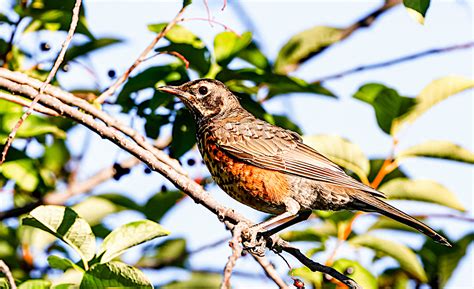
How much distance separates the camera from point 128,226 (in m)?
4.05

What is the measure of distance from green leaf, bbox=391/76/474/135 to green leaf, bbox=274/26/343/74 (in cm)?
125

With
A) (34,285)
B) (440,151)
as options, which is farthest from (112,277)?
(440,151)

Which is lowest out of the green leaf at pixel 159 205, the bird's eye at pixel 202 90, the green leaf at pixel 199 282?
the green leaf at pixel 199 282

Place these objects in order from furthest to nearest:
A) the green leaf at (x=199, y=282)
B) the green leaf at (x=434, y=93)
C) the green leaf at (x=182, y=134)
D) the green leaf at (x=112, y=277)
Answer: the green leaf at (x=199, y=282) < the green leaf at (x=434, y=93) < the green leaf at (x=182, y=134) < the green leaf at (x=112, y=277)

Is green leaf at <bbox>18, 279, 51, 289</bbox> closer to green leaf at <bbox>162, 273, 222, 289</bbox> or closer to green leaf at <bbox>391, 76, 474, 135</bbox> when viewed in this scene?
green leaf at <bbox>162, 273, 222, 289</bbox>

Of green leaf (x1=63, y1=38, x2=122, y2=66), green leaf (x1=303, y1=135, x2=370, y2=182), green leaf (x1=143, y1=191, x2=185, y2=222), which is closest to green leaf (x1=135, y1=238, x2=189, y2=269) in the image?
green leaf (x1=143, y1=191, x2=185, y2=222)

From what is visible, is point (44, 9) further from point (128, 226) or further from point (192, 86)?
point (128, 226)

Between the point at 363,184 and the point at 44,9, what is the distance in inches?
96.3

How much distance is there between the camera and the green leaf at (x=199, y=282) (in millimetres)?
5977

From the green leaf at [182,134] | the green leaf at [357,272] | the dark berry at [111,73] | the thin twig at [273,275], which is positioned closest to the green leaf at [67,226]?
the thin twig at [273,275]

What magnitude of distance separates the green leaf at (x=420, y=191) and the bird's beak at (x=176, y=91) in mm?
1489

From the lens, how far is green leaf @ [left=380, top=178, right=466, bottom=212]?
5.21m

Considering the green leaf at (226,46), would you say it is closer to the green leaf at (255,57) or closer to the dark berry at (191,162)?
the green leaf at (255,57)

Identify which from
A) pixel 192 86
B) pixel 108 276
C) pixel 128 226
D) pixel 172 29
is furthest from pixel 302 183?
pixel 108 276
